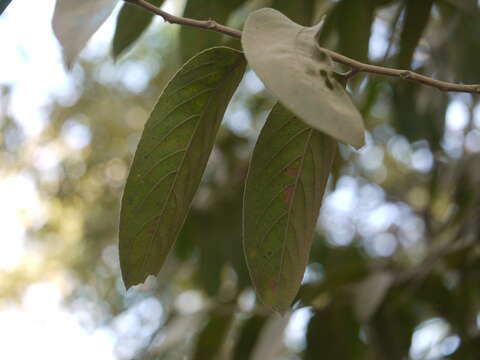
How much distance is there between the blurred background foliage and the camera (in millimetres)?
1023

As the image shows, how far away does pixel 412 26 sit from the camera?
2.99 ft

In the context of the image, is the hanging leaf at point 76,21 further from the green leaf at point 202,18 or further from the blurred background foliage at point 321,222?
the green leaf at point 202,18

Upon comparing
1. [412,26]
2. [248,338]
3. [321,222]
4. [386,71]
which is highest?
[386,71]

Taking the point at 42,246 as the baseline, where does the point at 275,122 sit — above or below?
above

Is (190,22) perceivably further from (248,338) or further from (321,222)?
(321,222)

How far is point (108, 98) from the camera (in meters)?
2.81

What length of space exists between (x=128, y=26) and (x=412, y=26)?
36cm

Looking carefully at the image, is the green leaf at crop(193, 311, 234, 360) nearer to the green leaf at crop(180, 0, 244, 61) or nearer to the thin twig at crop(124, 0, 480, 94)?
the green leaf at crop(180, 0, 244, 61)

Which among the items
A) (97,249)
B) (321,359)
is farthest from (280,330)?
(97,249)

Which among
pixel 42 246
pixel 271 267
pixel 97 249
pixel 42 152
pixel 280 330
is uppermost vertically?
pixel 271 267

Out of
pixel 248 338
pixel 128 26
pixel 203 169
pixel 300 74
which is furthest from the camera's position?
pixel 248 338

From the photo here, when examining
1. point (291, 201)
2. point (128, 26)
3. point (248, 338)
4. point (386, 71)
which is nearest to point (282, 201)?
point (291, 201)

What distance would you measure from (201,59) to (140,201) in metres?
0.11

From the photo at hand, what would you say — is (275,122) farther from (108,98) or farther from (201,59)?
(108,98)
